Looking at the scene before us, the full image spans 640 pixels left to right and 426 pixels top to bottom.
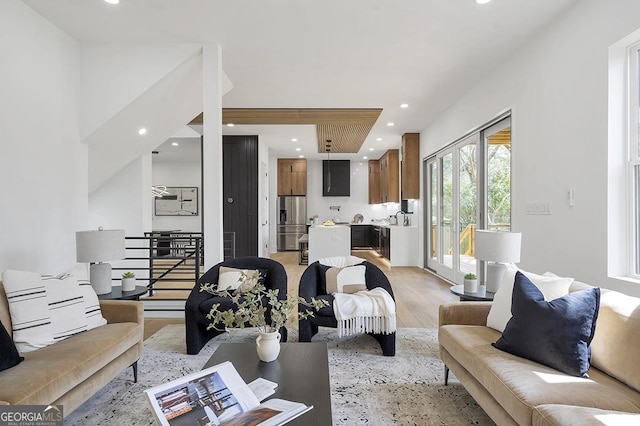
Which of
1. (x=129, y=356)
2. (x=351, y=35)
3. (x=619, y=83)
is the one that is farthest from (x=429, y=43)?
(x=129, y=356)

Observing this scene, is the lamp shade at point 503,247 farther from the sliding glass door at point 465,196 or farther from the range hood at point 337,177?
the range hood at point 337,177

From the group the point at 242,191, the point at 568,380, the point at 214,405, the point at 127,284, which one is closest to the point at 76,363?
the point at 214,405

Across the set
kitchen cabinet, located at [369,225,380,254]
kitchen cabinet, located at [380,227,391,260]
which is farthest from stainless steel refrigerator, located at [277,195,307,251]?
kitchen cabinet, located at [380,227,391,260]

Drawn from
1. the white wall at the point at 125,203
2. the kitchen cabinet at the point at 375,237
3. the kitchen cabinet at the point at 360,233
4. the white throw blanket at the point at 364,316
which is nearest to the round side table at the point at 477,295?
the white throw blanket at the point at 364,316

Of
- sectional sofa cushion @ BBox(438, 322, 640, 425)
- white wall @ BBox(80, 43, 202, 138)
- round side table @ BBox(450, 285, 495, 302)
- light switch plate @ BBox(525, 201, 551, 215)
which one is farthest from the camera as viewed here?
white wall @ BBox(80, 43, 202, 138)

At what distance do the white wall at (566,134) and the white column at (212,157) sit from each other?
10.0ft

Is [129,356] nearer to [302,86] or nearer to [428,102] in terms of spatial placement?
[302,86]

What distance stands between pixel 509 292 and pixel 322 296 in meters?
1.55

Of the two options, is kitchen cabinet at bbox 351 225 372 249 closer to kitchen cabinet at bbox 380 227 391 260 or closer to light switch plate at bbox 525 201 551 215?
kitchen cabinet at bbox 380 227 391 260

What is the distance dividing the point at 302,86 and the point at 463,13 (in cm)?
226

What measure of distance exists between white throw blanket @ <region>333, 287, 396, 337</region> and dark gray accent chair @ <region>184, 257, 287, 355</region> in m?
0.58

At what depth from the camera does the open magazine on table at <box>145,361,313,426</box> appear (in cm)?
135

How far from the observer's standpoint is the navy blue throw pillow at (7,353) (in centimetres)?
179

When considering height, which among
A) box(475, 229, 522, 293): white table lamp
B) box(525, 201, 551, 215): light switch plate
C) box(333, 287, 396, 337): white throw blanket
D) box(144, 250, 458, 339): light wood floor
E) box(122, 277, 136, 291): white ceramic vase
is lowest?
box(144, 250, 458, 339): light wood floor
